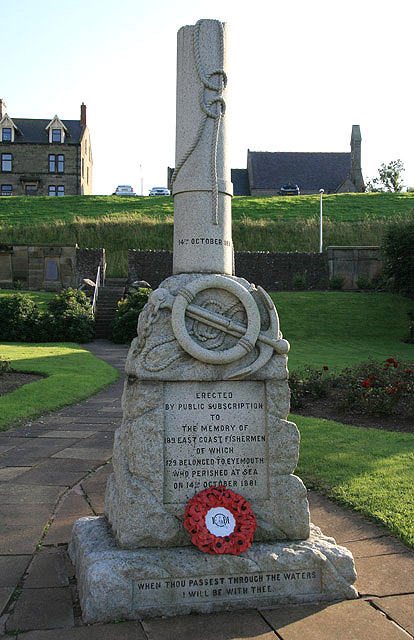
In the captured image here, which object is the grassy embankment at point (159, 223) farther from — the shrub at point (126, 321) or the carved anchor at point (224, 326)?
the carved anchor at point (224, 326)

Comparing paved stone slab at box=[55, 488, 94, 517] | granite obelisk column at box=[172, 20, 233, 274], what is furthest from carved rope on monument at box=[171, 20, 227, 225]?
paved stone slab at box=[55, 488, 94, 517]

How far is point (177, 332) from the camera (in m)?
3.60

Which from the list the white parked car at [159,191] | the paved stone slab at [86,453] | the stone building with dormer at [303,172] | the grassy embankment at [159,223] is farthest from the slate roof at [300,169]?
the paved stone slab at [86,453]

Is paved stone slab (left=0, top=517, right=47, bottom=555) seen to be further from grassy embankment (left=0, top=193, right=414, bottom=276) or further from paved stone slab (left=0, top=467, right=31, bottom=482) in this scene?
grassy embankment (left=0, top=193, right=414, bottom=276)

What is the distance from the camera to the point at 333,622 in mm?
3117

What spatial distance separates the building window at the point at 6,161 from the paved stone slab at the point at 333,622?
187 ft

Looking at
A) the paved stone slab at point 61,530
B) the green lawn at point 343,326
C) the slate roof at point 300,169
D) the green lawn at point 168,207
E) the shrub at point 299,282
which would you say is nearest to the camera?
the paved stone slab at point 61,530

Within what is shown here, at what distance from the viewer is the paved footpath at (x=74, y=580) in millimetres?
2982

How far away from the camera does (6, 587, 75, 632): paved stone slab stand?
301 cm

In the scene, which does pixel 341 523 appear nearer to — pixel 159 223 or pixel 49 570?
pixel 49 570

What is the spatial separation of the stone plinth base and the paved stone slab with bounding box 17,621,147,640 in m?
0.08

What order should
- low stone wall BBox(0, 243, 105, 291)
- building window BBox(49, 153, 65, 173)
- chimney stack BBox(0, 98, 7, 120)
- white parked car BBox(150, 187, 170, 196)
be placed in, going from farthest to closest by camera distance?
1. white parked car BBox(150, 187, 170, 196)
2. chimney stack BBox(0, 98, 7, 120)
3. building window BBox(49, 153, 65, 173)
4. low stone wall BBox(0, 243, 105, 291)

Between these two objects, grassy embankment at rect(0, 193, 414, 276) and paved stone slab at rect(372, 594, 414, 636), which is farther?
grassy embankment at rect(0, 193, 414, 276)

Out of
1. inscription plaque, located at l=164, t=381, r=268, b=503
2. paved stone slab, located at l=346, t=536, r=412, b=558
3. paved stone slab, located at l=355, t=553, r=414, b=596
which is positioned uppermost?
inscription plaque, located at l=164, t=381, r=268, b=503
